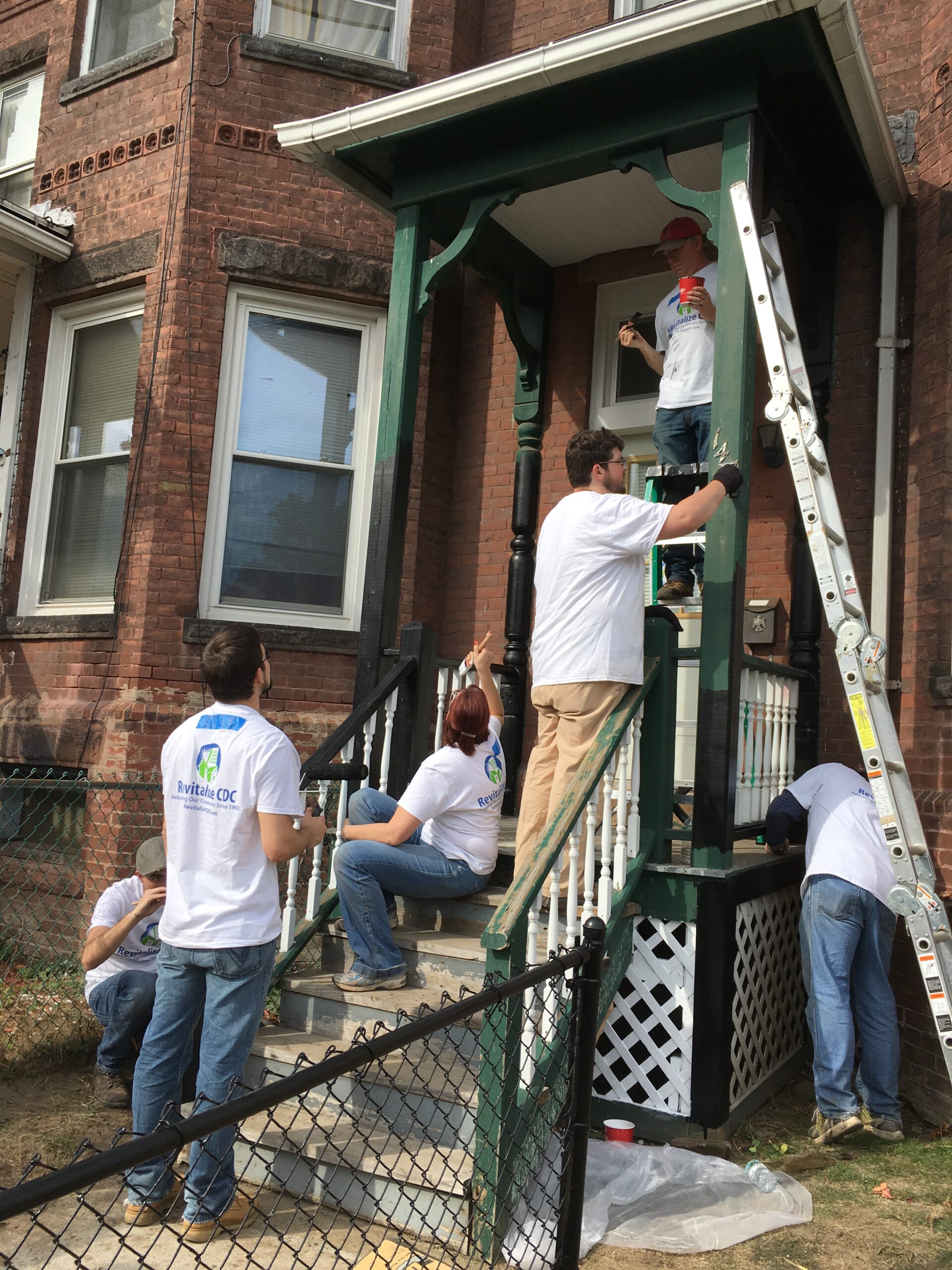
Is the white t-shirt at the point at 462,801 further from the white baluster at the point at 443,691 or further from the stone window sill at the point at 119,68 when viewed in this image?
the stone window sill at the point at 119,68

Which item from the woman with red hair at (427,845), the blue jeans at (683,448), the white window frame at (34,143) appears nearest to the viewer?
the woman with red hair at (427,845)

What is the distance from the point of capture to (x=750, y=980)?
192 inches

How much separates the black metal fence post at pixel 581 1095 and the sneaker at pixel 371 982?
163 cm

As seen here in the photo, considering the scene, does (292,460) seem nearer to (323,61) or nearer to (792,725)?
(323,61)

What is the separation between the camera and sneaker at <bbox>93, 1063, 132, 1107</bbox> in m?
4.82

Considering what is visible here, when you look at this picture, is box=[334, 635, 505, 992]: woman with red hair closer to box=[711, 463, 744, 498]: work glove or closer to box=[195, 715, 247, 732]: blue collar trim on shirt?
box=[195, 715, 247, 732]: blue collar trim on shirt

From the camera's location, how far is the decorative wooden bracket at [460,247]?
5.79 metres

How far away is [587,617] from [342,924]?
1825 mm

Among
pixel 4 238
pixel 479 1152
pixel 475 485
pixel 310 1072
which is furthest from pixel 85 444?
pixel 310 1072

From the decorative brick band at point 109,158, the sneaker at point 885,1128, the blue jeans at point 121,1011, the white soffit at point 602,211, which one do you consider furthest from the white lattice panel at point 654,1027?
the decorative brick band at point 109,158

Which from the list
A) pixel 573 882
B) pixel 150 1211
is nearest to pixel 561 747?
pixel 573 882

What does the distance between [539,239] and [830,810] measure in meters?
4.20

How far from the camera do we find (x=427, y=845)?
472 centimetres

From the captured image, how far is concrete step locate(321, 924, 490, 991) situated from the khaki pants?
439 mm
